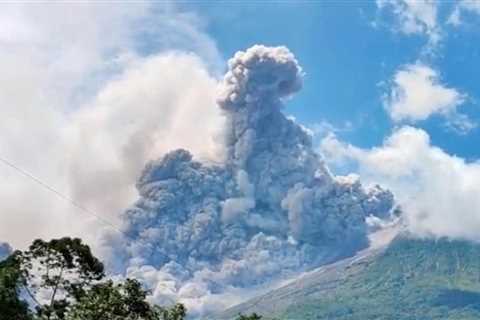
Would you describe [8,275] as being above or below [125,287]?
above

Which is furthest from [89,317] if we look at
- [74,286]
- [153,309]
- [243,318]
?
[243,318]

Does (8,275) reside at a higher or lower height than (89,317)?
higher

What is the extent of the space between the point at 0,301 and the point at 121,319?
565 inches

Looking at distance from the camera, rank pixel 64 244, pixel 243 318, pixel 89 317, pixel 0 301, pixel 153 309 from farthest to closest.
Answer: pixel 243 318 < pixel 64 244 < pixel 0 301 < pixel 153 309 < pixel 89 317

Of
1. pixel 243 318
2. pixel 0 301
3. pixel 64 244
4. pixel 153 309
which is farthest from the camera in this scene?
pixel 243 318

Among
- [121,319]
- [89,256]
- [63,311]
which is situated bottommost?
[121,319]

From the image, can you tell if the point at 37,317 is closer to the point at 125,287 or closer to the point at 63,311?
the point at 63,311

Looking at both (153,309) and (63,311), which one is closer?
(153,309)

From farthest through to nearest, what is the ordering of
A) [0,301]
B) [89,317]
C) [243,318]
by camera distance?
1. [243,318]
2. [0,301]
3. [89,317]

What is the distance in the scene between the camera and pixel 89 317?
117 ft

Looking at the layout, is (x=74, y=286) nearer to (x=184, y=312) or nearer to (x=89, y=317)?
(x=184, y=312)

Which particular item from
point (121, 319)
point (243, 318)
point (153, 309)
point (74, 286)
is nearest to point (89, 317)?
point (121, 319)

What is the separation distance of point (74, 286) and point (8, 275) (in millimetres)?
5291

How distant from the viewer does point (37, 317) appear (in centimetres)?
5159
